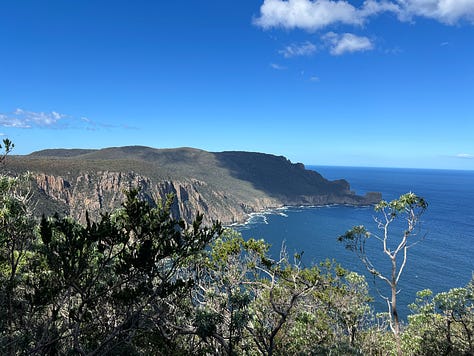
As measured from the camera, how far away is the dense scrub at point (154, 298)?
8.31 metres

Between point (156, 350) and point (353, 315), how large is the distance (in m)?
10.9

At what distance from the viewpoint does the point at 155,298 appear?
11602 millimetres

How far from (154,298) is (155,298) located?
192 cm

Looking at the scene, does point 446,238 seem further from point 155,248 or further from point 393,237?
point 155,248

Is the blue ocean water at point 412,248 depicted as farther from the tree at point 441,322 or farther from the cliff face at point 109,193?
the cliff face at point 109,193

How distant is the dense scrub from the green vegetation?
0.06 meters

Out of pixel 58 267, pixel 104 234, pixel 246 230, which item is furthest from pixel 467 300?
pixel 246 230

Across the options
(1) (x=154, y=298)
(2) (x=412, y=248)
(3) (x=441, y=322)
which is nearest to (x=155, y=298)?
(1) (x=154, y=298)

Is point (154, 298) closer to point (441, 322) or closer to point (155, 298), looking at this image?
point (155, 298)

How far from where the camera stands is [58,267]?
27.0 feet

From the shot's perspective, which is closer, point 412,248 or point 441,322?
point 441,322

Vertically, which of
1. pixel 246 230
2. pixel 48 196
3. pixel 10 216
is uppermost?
pixel 10 216

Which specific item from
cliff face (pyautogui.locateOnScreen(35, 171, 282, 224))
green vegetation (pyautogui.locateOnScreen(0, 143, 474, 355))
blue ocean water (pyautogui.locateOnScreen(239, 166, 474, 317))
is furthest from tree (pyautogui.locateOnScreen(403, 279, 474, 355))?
cliff face (pyautogui.locateOnScreen(35, 171, 282, 224))

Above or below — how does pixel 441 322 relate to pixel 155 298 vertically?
below
